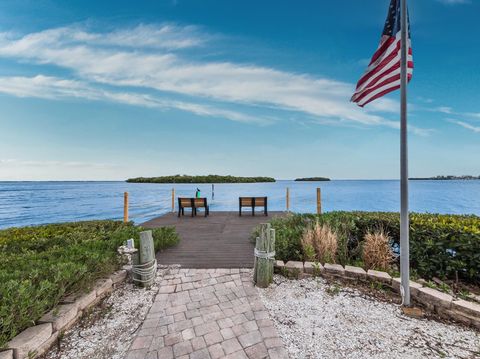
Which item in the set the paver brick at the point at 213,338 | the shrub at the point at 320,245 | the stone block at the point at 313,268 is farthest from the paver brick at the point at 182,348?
the shrub at the point at 320,245

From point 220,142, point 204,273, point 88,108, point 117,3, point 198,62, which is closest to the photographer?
point 204,273

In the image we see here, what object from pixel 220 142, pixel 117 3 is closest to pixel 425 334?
pixel 117 3

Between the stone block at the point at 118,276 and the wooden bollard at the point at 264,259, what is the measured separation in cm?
232

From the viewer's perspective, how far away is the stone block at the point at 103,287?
3357mm

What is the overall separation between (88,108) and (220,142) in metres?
29.4

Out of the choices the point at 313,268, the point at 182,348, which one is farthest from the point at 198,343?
the point at 313,268

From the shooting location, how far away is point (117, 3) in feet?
33.2

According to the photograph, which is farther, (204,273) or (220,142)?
(220,142)

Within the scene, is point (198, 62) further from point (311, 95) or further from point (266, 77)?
point (311, 95)

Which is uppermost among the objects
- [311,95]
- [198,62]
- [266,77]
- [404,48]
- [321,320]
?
[198,62]

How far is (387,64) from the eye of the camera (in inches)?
136

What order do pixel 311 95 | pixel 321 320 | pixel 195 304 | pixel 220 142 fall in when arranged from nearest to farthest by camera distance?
pixel 321 320, pixel 195 304, pixel 311 95, pixel 220 142

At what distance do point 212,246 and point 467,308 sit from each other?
15.4 feet

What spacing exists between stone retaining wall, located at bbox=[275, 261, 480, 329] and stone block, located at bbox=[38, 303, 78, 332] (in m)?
3.09
